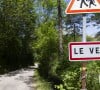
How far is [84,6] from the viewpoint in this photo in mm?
5168

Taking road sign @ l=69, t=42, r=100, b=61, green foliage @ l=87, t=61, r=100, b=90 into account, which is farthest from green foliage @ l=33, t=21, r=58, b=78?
road sign @ l=69, t=42, r=100, b=61

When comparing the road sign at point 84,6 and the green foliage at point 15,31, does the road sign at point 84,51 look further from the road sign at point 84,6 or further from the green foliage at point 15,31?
the green foliage at point 15,31

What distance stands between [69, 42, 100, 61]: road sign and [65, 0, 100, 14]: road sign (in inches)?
19.4

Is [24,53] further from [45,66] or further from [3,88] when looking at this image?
[3,88]

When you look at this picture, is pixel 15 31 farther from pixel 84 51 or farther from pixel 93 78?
pixel 84 51

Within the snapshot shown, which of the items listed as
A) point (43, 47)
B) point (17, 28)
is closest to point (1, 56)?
point (17, 28)

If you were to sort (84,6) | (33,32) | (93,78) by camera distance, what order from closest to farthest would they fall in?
(84,6)
(93,78)
(33,32)

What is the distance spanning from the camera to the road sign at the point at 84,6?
5.14 metres

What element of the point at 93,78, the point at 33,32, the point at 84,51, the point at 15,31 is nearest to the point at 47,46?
the point at 15,31

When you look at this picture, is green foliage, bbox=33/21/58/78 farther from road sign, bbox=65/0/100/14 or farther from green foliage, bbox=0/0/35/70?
road sign, bbox=65/0/100/14

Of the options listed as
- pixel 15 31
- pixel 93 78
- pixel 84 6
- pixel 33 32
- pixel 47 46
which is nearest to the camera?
pixel 84 6

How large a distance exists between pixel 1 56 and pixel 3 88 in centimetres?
1831

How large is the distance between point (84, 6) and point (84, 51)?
673mm

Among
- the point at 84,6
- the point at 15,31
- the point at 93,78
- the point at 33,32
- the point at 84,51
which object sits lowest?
the point at 33,32
